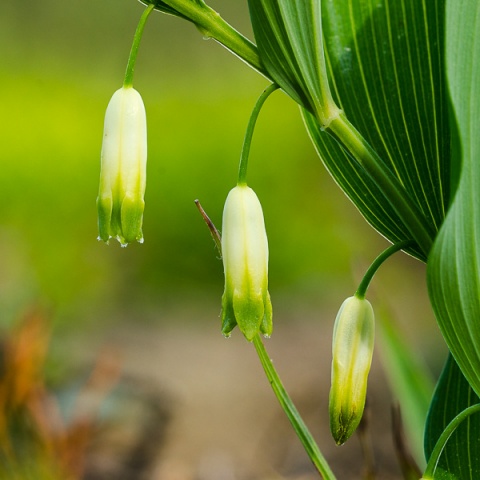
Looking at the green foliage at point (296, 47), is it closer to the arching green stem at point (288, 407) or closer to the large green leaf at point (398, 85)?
the large green leaf at point (398, 85)

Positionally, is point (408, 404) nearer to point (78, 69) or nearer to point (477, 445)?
point (477, 445)

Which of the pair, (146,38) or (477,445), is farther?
(146,38)

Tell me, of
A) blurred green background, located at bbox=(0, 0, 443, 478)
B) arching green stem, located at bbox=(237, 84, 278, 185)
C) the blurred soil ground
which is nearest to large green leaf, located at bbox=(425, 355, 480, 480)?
arching green stem, located at bbox=(237, 84, 278, 185)

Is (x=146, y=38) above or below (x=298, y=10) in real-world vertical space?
above

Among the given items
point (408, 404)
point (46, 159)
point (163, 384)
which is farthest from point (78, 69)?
point (408, 404)

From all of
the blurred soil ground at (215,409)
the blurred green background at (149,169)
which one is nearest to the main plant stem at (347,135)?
the blurred soil ground at (215,409)

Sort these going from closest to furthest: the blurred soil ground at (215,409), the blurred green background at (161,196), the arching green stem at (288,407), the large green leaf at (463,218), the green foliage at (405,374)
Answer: the large green leaf at (463,218) → the arching green stem at (288,407) → the green foliage at (405,374) → the blurred soil ground at (215,409) → the blurred green background at (161,196)
